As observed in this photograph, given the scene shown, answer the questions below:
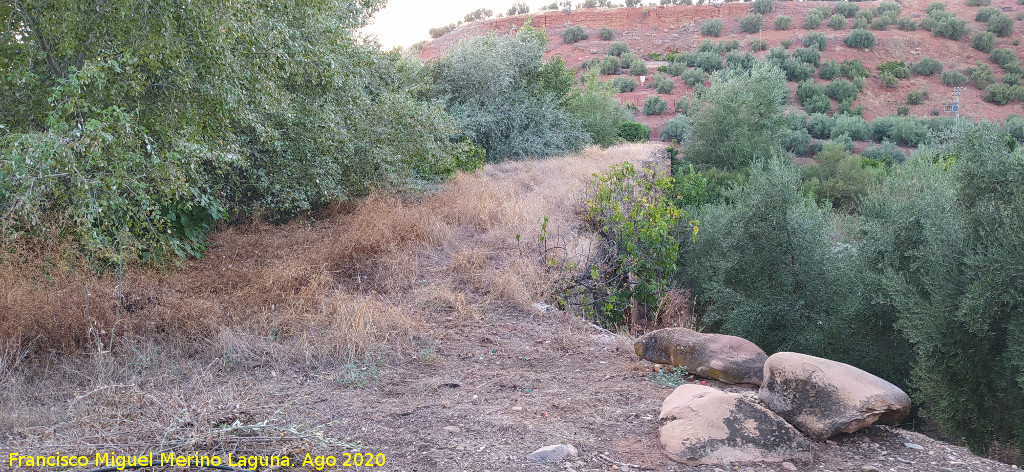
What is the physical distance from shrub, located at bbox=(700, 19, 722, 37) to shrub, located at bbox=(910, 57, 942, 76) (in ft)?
47.4

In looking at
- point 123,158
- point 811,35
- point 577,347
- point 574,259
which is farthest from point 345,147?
point 811,35

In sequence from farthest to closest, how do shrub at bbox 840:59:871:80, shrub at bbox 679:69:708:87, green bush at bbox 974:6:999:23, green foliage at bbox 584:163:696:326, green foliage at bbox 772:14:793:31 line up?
green foliage at bbox 772:14:793:31, green bush at bbox 974:6:999:23, shrub at bbox 679:69:708:87, shrub at bbox 840:59:871:80, green foliage at bbox 584:163:696:326

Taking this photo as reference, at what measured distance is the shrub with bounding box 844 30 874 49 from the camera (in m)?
45.4

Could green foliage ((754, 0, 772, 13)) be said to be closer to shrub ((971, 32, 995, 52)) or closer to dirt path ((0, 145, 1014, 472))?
shrub ((971, 32, 995, 52))

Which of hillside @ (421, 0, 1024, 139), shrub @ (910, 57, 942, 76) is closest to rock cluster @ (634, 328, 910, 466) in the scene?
hillside @ (421, 0, 1024, 139)

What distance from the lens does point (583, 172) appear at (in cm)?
1259

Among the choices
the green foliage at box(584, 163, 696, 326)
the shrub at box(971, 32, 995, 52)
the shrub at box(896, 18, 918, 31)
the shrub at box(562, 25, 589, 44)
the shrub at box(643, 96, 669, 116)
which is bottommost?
the shrub at box(643, 96, 669, 116)

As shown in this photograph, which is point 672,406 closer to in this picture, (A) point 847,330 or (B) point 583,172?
(A) point 847,330

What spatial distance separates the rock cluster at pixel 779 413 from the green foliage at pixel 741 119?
18672mm

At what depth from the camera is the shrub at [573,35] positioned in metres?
51.9

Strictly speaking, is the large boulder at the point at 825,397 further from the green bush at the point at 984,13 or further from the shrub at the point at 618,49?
the green bush at the point at 984,13

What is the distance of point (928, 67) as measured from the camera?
Answer: 42094mm

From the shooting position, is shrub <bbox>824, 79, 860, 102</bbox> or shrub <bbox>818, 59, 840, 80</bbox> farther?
shrub <bbox>818, 59, 840, 80</bbox>

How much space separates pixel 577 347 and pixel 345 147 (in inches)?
169
